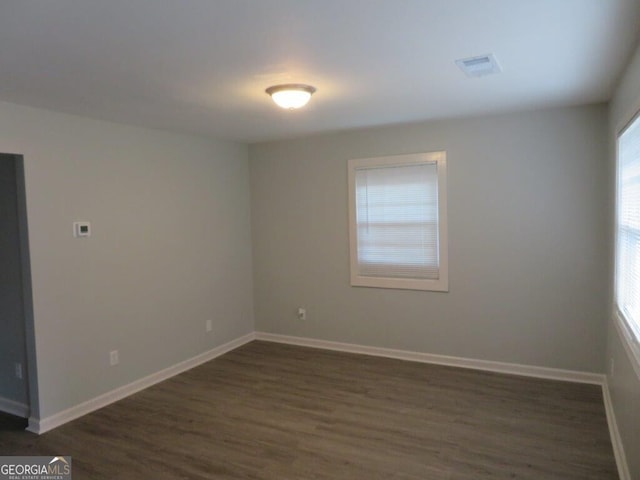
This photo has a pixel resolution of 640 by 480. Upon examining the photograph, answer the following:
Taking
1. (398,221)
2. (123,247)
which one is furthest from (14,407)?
(398,221)

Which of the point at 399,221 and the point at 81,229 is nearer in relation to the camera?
the point at 81,229

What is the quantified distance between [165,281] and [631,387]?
375 cm

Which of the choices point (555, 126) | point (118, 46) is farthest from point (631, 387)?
point (118, 46)

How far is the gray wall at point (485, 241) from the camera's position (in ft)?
12.7

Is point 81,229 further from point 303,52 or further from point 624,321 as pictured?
point 624,321

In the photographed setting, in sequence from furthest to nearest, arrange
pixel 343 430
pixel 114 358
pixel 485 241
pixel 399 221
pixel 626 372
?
pixel 399 221
pixel 485 241
pixel 114 358
pixel 343 430
pixel 626 372

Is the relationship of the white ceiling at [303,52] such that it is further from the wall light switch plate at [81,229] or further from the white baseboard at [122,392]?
the white baseboard at [122,392]

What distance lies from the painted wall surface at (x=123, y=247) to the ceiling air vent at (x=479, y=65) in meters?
2.89

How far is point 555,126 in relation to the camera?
3.91 metres

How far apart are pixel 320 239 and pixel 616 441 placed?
3.20 m

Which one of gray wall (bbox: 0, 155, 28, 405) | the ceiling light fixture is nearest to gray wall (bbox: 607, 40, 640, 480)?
the ceiling light fixture

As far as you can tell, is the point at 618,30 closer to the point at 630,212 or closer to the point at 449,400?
the point at 630,212

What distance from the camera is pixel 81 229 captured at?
360 cm

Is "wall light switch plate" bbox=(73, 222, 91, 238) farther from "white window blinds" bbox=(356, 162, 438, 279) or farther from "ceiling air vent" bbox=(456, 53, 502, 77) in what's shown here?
"ceiling air vent" bbox=(456, 53, 502, 77)
